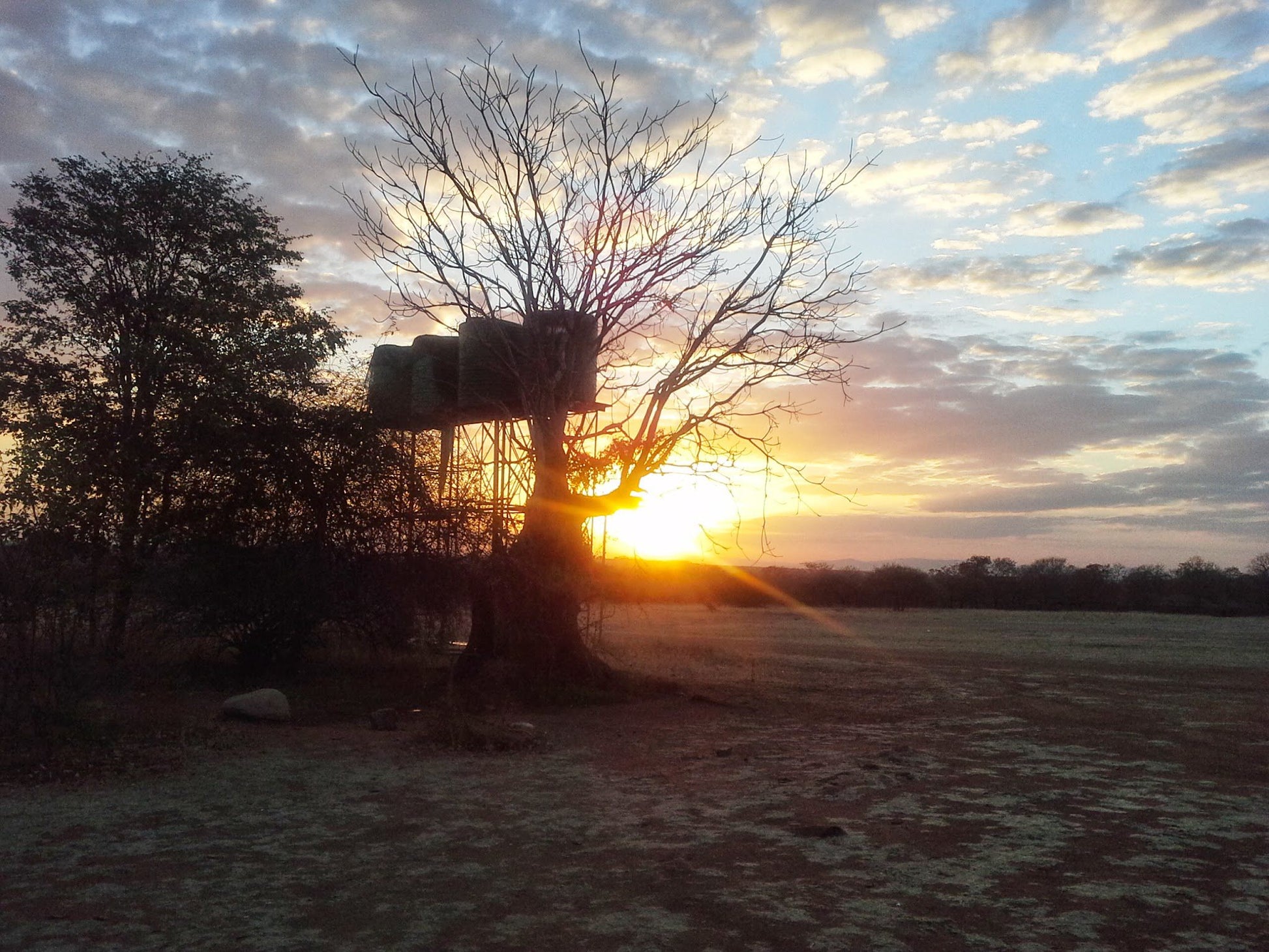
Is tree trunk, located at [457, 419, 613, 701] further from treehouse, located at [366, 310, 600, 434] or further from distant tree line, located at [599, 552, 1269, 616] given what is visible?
distant tree line, located at [599, 552, 1269, 616]

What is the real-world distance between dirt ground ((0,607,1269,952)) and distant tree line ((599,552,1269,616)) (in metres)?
47.0

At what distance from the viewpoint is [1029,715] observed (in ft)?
42.7

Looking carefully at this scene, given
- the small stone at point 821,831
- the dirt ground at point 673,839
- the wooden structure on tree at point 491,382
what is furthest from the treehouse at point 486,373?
the small stone at point 821,831

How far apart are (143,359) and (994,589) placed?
6078cm

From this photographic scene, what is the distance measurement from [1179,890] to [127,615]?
12831mm

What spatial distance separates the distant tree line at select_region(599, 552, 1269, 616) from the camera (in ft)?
203

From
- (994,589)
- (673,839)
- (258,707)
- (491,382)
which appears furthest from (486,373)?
(994,589)

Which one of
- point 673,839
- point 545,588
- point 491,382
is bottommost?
point 673,839

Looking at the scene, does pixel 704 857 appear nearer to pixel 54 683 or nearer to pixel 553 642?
pixel 54 683

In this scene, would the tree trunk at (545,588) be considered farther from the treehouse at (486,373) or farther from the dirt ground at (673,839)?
the dirt ground at (673,839)

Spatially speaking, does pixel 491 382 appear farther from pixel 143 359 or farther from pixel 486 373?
pixel 143 359

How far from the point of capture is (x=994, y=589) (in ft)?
220

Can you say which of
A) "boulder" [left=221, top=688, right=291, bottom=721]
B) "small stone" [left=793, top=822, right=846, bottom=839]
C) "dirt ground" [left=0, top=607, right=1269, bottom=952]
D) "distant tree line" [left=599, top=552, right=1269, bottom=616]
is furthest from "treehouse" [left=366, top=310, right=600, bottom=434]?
"distant tree line" [left=599, top=552, right=1269, bottom=616]

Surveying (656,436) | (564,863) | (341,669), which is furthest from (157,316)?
(564,863)
